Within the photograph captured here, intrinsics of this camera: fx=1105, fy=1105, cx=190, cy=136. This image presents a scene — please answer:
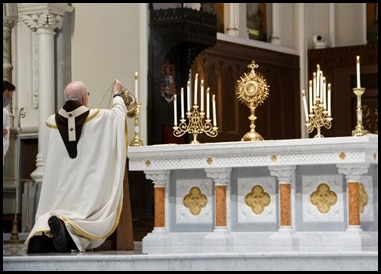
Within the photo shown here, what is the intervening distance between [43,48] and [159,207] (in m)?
4.30

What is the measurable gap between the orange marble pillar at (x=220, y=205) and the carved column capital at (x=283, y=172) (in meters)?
0.59

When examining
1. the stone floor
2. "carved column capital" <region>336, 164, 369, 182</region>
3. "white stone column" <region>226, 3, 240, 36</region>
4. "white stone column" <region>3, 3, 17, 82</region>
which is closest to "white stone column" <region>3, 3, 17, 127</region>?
"white stone column" <region>3, 3, 17, 82</region>

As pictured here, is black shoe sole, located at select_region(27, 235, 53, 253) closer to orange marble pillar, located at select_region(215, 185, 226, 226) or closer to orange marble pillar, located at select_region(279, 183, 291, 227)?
orange marble pillar, located at select_region(215, 185, 226, 226)

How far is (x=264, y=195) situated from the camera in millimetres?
10945

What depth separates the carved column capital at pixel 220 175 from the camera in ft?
35.9

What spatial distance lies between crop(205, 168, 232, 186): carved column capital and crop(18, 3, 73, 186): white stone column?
166 inches

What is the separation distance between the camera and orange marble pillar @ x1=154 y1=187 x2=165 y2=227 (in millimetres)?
11320

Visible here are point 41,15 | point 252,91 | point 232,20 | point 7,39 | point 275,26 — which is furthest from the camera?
point 275,26

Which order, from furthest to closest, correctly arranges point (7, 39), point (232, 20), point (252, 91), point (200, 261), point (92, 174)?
point (232, 20) → point (7, 39) → point (252, 91) → point (92, 174) → point (200, 261)

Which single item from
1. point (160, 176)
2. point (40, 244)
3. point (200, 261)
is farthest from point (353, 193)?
point (40, 244)

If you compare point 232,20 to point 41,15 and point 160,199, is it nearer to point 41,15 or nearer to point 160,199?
point 41,15

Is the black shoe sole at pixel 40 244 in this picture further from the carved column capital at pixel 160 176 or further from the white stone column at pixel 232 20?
the white stone column at pixel 232 20

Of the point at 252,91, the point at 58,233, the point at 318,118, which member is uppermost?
the point at 252,91

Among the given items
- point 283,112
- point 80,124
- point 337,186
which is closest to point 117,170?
point 80,124
